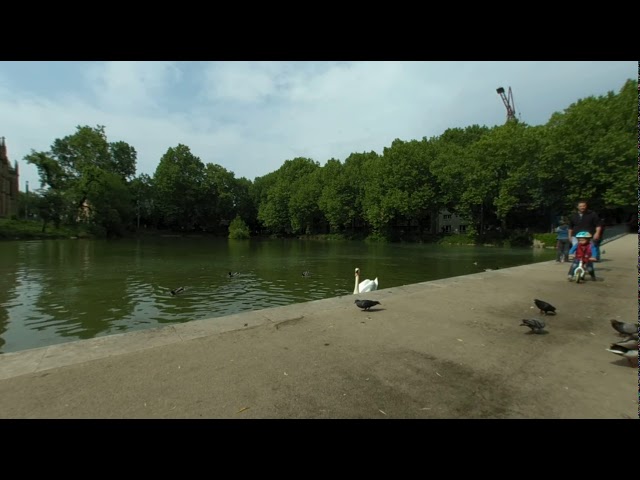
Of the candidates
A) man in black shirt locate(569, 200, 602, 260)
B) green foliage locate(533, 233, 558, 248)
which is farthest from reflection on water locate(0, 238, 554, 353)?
green foliage locate(533, 233, 558, 248)

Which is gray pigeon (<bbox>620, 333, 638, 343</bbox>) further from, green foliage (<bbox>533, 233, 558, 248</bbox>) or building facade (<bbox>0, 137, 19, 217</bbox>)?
building facade (<bbox>0, 137, 19, 217</bbox>)

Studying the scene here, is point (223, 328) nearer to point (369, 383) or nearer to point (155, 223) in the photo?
point (369, 383)

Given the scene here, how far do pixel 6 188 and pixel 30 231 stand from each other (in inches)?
1044

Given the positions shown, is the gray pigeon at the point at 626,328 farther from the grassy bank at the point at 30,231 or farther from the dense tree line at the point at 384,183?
the grassy bank at the point at 30,231

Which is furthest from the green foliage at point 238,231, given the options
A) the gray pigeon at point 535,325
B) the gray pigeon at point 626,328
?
the gray pigeon at point 626,328

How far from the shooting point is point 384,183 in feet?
201

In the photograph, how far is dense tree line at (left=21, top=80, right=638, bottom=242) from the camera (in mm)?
39750

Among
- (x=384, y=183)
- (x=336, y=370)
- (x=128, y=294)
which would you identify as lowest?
(x=128, y=294)

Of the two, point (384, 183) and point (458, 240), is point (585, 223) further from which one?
point (384, 183)

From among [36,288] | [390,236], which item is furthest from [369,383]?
[390,236]

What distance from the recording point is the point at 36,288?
13.4m

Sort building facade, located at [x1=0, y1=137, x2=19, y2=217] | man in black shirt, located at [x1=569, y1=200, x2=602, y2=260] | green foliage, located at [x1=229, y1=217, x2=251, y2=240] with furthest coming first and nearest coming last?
green foliage, located at [x1=229, y1=217, x2=251, y2=240] → building facade, located at [x1=0, y1=137, x2=19, y2=217] → man in black shirt, located at [x1=569, y1=200, x2=602, y2=260]

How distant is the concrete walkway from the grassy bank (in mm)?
55476

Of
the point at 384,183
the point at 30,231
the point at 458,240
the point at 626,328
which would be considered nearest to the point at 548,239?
the point at 458,240
